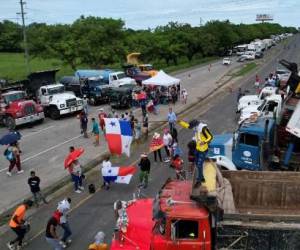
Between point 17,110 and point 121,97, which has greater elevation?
point 17,110

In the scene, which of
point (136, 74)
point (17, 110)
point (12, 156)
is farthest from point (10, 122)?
point (136, 74)

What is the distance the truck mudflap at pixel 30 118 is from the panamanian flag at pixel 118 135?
1256cm

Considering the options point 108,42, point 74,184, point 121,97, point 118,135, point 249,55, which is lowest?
point 74,184

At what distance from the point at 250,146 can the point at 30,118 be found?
59.6 feet

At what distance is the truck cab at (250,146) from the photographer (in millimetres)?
16844

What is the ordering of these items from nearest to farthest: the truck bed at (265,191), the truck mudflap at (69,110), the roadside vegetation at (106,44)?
1. the truck bed at (265,191)
2. the truck mudflap at (69,110)
3. the roadside vegetation at (106,44)

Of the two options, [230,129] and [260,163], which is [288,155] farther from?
[230,129]

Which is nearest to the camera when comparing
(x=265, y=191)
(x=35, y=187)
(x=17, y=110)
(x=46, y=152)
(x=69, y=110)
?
(x=265, y=191)

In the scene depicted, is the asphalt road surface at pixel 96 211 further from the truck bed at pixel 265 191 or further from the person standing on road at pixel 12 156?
the truck bed at pixel 265 191

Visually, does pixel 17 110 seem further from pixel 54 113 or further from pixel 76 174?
pixel 76 174

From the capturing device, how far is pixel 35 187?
16.5 m

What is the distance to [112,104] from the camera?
37.0 metres

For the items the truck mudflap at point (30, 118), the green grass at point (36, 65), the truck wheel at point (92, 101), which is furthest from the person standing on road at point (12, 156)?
the green grass at point (36, 65)

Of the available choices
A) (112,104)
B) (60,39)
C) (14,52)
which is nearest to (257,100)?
(112,104)
